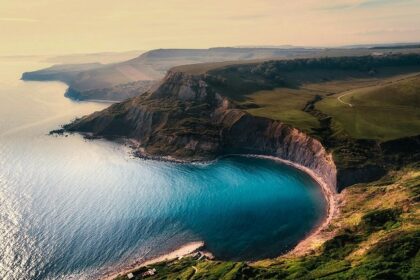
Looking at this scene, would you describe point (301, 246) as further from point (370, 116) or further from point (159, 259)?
point (370, 116)

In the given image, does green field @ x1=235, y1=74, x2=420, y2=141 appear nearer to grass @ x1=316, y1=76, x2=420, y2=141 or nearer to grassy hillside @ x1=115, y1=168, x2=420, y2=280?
grass @ x1=316, y1=76, x2=420, y2=141

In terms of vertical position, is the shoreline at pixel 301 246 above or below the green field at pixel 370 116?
below

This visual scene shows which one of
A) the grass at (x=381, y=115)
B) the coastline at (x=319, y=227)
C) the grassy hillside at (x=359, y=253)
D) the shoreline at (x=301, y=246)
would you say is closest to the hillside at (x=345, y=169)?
the grassy hillside at (x=359, y=253)

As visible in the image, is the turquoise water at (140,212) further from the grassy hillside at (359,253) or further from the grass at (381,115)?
the grass at (381,115)

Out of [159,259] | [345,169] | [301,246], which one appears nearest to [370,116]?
[345,169]

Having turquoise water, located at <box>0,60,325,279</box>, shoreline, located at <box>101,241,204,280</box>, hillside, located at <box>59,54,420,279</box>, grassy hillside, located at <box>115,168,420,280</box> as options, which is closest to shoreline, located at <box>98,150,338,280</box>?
shoreline, located at <box>101,241,204,280</box>
